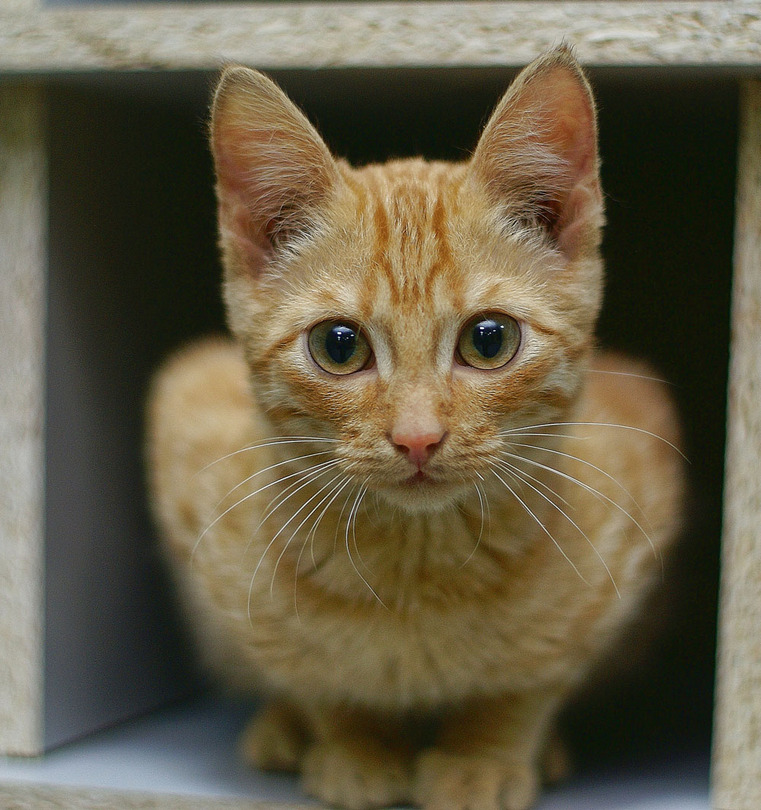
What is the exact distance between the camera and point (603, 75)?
3.70 ft

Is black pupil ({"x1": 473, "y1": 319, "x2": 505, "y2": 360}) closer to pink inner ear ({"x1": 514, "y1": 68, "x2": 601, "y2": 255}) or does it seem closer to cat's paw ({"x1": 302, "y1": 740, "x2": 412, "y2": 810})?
pink inner ear ({"x1": 514, "y1": 68, "x2": 601, "y2": 255})

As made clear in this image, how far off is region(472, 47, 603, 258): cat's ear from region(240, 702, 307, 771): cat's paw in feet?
2.61

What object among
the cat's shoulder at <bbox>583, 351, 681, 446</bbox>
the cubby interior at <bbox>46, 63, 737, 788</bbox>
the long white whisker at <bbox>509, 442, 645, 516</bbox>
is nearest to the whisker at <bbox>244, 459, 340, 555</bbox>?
the long white whisker at <bbox>509, 442, 645, 516</bbox>

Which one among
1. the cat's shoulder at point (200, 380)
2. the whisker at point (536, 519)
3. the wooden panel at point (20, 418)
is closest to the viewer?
the whisker at point (536, 519)

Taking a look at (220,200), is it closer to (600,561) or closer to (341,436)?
(341,436)

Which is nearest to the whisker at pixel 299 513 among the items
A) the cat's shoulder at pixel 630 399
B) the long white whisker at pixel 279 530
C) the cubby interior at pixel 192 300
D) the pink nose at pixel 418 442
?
the long white whisker at pixel 279 530

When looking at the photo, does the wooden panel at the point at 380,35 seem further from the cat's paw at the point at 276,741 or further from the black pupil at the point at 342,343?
the cat's paw at the point at 276,741

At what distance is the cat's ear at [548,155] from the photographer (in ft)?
3.29

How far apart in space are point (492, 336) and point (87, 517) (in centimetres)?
75

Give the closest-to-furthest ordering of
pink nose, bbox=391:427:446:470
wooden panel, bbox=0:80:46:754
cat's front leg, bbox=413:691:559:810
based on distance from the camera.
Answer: pink nose, bbox=391:427:446:470 < cat's front leg, bbox=413:691:559:810 < wooden panel, bbox=0:80:46:754

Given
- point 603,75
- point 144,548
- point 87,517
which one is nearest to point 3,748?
point 87,517

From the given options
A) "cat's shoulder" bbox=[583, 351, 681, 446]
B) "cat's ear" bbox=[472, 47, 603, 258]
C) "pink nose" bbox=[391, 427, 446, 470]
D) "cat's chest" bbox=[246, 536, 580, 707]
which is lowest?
"cat's chest" bbox=[246, 536, 580, 707]

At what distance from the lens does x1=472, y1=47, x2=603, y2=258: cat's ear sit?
100cm

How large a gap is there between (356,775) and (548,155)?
0.79 m
